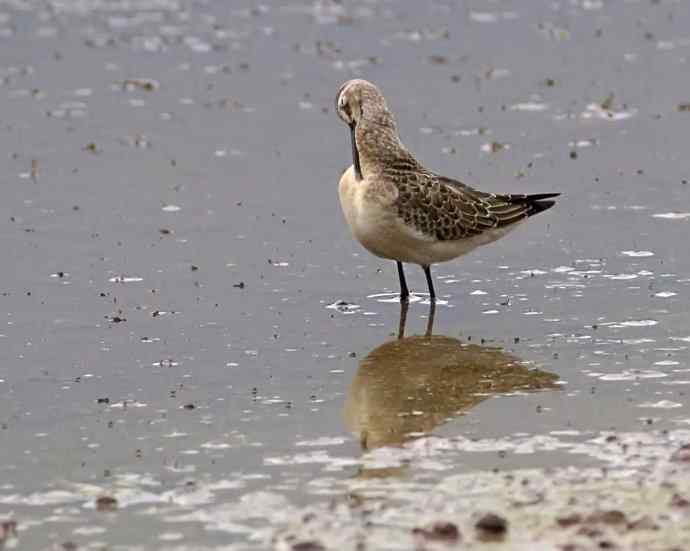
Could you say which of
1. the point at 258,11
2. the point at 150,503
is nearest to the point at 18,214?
the point at 150,503

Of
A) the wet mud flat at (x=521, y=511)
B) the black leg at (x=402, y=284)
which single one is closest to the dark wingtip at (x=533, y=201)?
the black leg at (x=402, y=284)

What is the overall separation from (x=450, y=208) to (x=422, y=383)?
114 inches

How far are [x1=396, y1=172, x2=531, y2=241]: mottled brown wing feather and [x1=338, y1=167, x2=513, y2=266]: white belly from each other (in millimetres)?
83

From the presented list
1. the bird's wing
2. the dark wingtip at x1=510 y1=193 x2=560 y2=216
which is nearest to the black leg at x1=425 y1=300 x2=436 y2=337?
the bird's wing

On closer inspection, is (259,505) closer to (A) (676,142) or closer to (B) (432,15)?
(A) (676,142)

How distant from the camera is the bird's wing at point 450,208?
14641mm

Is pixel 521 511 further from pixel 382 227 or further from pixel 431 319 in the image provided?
pixel 382 227

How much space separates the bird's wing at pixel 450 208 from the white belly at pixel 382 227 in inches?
3.1

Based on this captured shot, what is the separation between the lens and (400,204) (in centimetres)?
1455

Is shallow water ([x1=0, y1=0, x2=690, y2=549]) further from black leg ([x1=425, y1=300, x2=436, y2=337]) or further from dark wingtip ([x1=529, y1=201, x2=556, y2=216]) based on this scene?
dark wingtip ([x1=529, y1=201, x2=556, y2=216])

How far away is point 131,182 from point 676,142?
21.6 ft

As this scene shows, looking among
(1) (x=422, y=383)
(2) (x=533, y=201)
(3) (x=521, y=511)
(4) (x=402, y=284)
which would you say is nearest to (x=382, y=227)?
(4) (x=402, y=284)

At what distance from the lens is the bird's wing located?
14641 mm

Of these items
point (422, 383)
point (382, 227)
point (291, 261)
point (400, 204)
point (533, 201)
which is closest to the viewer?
point (422, 383)
